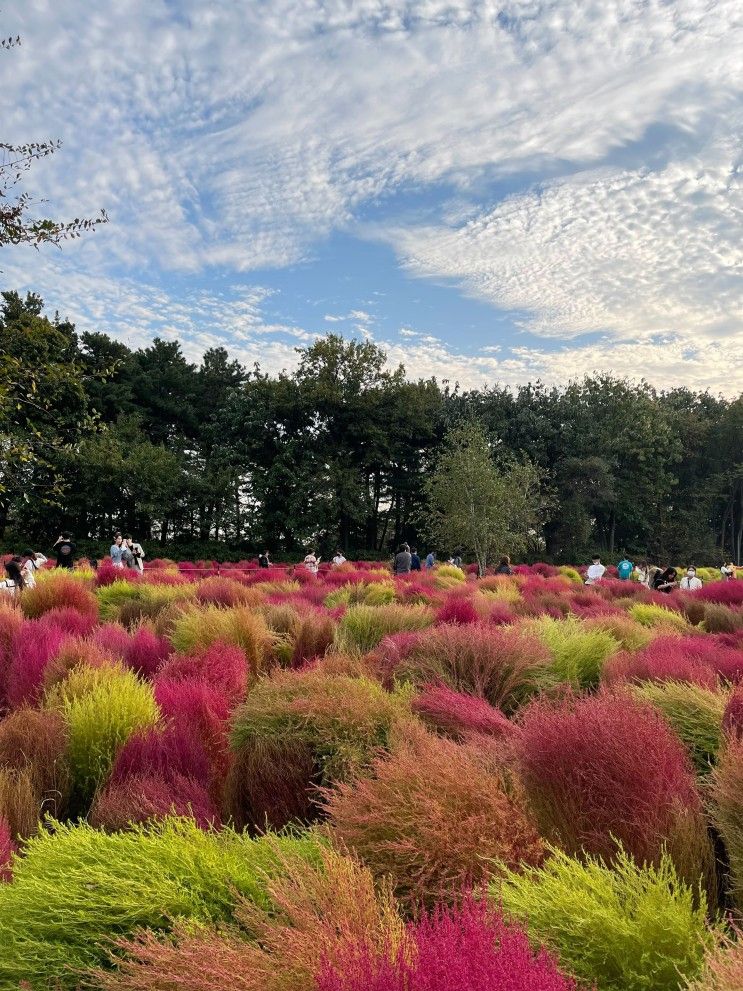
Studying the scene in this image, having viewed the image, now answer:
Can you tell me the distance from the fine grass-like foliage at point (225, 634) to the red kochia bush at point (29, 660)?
929 mm

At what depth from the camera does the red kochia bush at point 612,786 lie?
2043 mm

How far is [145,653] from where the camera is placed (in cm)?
520

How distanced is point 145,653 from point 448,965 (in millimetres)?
4559

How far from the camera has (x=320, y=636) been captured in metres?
6.10

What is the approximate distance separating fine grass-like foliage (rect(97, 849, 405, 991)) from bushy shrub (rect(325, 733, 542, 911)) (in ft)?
1.06

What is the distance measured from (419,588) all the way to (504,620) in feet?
10.3

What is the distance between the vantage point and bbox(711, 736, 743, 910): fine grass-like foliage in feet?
6.38

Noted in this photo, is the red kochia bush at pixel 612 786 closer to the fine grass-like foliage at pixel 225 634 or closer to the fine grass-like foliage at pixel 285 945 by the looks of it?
the fine grass-like foliage at pixel 285 945

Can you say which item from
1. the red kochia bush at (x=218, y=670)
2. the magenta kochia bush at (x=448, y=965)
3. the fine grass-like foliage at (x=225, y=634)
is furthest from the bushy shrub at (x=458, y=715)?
the fine grass-like foliage at (x=225, y=634)

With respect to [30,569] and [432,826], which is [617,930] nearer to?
[432,826]

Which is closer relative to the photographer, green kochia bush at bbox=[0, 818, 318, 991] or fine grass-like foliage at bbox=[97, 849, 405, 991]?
fine grass-like foliage at bbox=[97, 849, 405, 991]

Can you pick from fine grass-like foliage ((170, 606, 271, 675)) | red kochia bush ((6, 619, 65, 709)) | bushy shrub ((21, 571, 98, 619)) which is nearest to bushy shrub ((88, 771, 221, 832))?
red kochia bush ((6, 619, 65, 709))

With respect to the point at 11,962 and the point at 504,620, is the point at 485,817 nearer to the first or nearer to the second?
the point at 11,962

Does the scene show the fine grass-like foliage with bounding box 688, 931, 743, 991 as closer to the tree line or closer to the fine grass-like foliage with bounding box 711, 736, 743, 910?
the fine grass-like foliage with bounding box 711, 736, 743, 910
